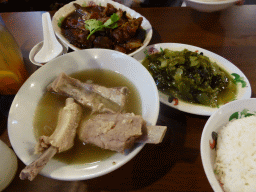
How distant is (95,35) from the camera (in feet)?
6.72

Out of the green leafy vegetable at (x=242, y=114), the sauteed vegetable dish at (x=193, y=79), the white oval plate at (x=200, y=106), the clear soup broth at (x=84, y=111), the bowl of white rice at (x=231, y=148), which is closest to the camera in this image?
the bowl of white rice at (x=231, y=148)

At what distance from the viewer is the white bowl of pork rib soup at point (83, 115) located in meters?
1.05

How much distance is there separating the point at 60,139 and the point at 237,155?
1.12 m

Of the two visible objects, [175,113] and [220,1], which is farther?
[220,1]

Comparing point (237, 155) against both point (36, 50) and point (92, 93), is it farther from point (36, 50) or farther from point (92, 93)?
point (36, 50)

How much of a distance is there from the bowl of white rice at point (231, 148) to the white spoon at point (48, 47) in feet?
5.40

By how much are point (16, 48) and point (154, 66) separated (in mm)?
1329

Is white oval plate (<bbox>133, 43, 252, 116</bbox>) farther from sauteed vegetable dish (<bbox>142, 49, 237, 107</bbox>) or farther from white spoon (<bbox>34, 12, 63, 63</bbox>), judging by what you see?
white spoon (<bbox>34, 12, 63, 63</bbox>)

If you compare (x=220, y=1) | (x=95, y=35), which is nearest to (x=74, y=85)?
(x=95, y=35)

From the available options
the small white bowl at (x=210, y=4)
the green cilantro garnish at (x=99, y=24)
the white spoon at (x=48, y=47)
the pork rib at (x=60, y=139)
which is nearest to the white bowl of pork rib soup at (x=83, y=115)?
the pork rib at (x=60, y=139)

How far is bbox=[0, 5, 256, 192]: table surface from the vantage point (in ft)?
4.03

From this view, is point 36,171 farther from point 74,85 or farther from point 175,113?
point 175,113

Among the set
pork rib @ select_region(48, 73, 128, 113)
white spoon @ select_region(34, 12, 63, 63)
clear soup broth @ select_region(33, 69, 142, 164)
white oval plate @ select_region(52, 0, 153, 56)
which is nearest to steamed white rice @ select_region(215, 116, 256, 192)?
clear soup broth @ select_region(33, 69, 142, 164)

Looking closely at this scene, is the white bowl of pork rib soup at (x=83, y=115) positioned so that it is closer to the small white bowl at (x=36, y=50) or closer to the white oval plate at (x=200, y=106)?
the white oval plate at (x=200, y=106)
